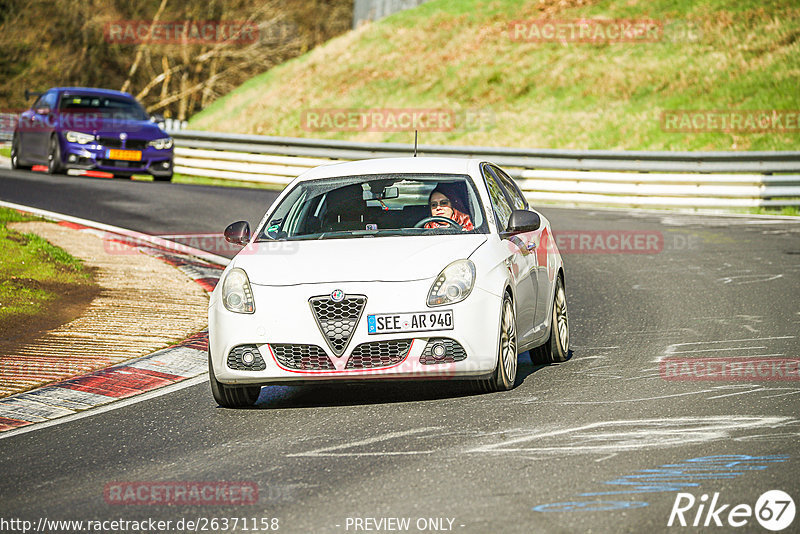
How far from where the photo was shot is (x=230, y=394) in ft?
26.0

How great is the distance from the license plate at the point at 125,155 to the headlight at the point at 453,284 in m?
17.0

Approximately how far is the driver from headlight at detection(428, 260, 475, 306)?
799 millimetres

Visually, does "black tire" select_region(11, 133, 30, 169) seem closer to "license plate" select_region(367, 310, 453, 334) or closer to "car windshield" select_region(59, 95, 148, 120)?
"car windshield" select_region(59, 95, 148, 120)

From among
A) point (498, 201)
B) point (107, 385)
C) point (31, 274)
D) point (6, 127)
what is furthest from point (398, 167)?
point (6, 127)

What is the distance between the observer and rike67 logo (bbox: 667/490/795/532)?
16.8ft

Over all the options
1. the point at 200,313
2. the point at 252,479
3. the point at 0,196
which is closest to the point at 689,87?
the point at 0,196

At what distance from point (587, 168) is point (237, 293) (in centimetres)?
1641

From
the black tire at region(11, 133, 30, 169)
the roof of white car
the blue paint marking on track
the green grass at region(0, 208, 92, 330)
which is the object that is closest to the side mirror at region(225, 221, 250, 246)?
the roof of white car

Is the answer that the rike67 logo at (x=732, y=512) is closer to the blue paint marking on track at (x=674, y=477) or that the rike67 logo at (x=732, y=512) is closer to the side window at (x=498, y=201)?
the blue paint marking on track at (x=674, y=477)

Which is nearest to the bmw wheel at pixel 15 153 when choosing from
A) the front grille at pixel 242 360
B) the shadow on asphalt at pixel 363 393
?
the shadow on asphalt at pixel 363 393

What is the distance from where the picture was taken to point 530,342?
28.3 feet

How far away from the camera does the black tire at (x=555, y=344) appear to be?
9.19 metres

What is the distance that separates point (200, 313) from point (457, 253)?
410cm

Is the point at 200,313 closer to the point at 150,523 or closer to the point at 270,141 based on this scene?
the point at 150,523
